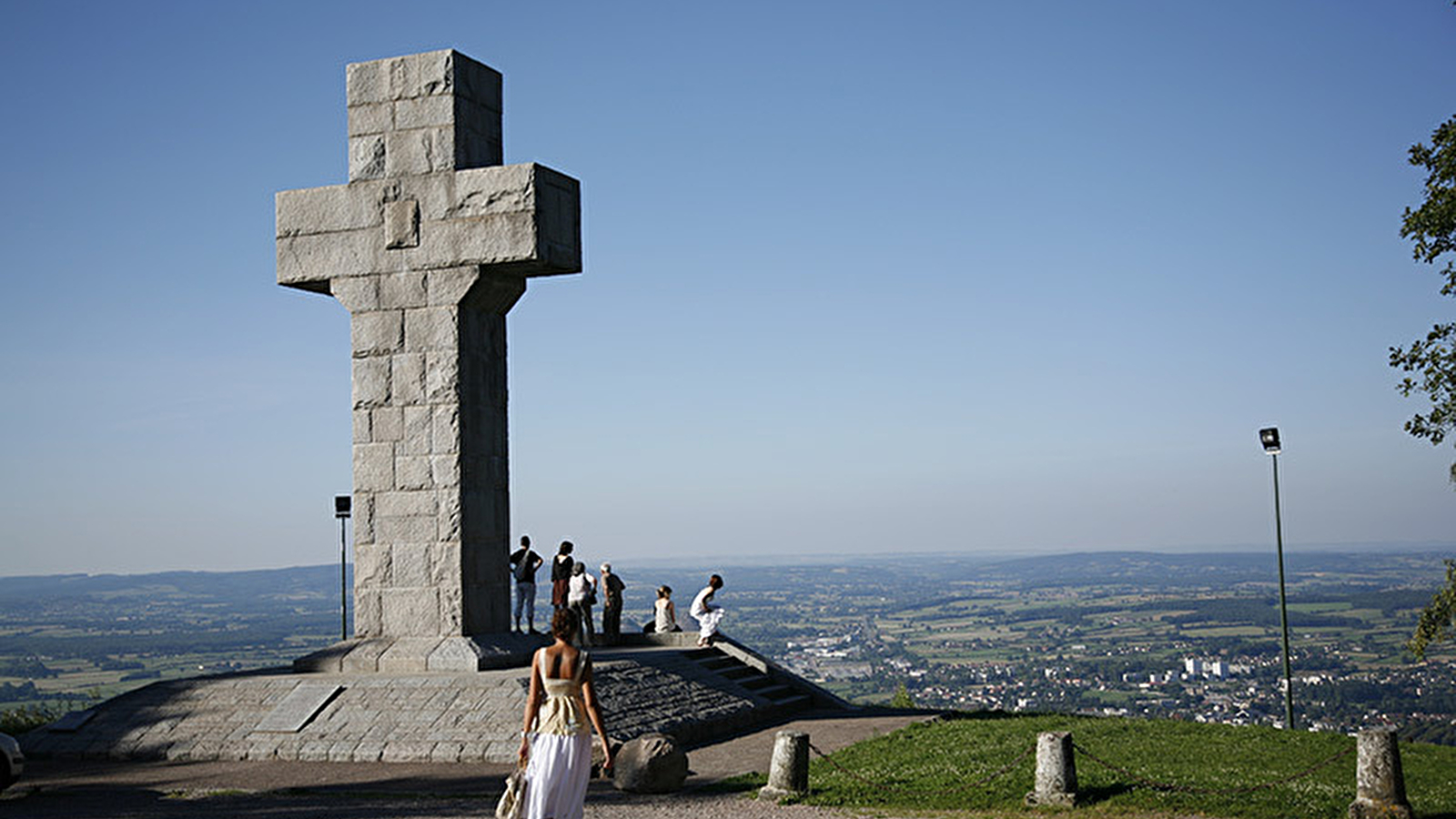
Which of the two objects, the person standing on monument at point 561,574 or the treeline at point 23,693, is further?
the treeline at point 23,693

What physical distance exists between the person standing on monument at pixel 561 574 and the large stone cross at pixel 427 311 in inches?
110

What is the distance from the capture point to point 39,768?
54.7 ft

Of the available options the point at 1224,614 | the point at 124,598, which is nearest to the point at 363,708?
the point at 1224,614

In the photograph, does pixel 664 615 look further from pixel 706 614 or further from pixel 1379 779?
pixel 1379 779

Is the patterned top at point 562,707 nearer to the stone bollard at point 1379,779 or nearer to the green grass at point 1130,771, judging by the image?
the green grass at point 1130,771

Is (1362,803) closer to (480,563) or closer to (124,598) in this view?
(480,563)

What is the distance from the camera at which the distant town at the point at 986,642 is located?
2003 inches

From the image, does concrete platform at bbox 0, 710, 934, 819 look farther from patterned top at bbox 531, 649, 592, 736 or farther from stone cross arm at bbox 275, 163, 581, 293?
stone cross arm at bbox 275, 163, 581, 293

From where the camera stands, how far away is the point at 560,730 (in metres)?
9.61

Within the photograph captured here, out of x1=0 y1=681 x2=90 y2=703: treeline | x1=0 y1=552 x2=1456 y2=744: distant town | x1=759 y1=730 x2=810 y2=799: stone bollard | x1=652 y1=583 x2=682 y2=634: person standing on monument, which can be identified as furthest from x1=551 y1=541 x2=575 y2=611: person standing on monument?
x1=0 y1=681 x2=90 y2=703: treeline

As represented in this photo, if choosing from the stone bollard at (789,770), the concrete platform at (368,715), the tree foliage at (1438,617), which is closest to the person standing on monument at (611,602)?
the concrete platform at (368,715)

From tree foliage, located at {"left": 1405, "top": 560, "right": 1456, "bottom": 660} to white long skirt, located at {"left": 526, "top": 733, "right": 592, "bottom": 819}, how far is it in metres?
17.2

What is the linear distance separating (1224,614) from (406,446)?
93.2 meters

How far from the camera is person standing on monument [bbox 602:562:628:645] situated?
22969 mm
